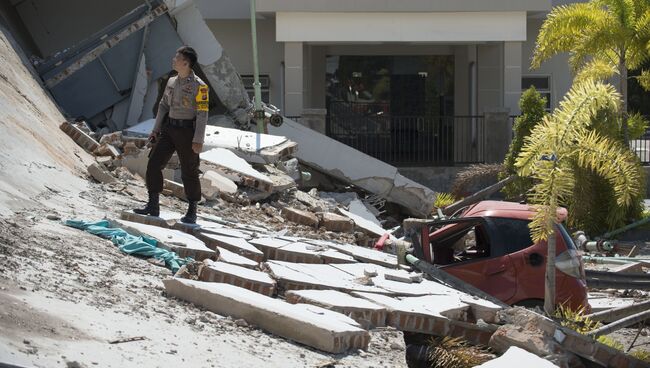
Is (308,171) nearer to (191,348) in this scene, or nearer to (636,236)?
(636,236)

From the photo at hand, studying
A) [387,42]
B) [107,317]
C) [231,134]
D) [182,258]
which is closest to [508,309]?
[182,258]

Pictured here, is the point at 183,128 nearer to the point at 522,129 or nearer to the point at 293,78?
the point at 522,129

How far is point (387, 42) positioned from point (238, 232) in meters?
15.0

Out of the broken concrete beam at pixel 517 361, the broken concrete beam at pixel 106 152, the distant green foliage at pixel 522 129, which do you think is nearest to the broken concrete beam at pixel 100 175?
the broken concrete beam at pixel 106 152

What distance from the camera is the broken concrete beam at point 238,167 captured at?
15.0m

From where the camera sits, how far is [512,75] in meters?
25.4

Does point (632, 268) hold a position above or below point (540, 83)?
below

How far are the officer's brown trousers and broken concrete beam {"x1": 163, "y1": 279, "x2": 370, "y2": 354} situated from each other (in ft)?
9.48

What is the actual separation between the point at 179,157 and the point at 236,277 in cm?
263

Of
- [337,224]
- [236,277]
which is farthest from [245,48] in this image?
[236,277]

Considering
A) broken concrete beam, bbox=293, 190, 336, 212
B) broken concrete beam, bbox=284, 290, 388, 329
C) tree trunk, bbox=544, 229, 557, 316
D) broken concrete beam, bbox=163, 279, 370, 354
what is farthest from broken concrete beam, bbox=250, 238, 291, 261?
broken concrete beam, bbox=293, 190, 336, 212

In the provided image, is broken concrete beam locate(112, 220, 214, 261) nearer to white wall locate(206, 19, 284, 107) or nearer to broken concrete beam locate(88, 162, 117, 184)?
broken concrete beam locate(88, 162, 117, 184)

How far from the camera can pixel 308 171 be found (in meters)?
19.1

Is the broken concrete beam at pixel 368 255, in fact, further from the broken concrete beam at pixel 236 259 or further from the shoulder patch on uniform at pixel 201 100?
the shoulder patch on uniform at pixel 201 100
